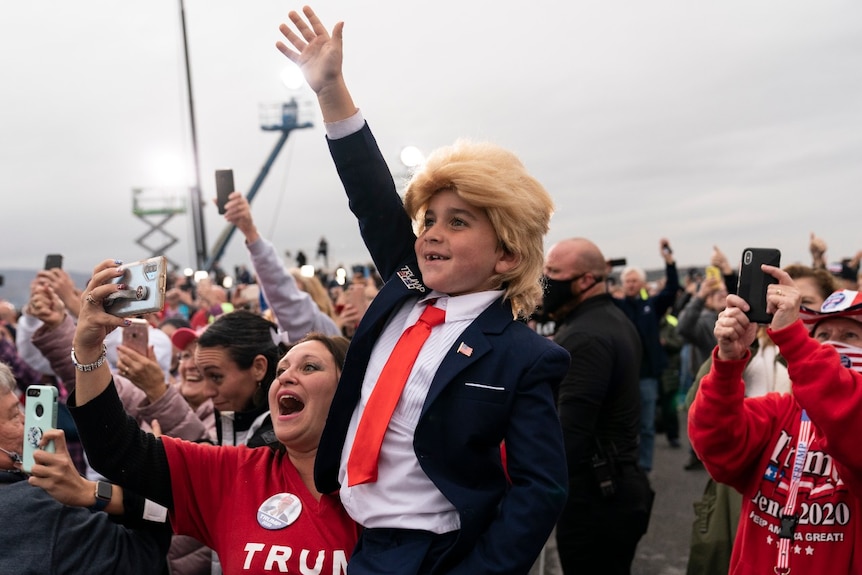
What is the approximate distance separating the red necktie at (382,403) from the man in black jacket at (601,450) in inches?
73.2

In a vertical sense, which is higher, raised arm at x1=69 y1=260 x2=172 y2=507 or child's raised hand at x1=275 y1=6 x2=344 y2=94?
child's raised hand at x1=275 y1=6 x2=344 y2=94

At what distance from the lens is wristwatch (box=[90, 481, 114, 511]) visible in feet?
6.70

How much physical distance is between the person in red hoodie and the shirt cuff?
1168 mm

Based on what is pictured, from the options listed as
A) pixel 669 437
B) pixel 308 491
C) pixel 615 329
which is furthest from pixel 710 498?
pixel 669 437

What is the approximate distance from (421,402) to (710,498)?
2200mm

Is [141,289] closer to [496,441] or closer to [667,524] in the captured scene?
[496,441]

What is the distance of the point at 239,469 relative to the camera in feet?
7.05

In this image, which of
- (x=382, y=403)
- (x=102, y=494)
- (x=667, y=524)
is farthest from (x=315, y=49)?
(x=667, y=524)

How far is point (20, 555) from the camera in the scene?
2.03 metres

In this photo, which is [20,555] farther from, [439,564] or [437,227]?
[437,227]

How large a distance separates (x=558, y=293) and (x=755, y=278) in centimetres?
178

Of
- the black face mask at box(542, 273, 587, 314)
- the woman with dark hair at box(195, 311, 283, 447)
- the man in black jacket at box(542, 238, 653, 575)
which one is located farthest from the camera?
the black face mask at box(542, 273, 587, 314)

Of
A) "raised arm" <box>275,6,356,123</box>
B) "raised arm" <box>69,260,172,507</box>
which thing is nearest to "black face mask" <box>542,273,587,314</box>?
"raised arm" <box>275,6,356,123</box>

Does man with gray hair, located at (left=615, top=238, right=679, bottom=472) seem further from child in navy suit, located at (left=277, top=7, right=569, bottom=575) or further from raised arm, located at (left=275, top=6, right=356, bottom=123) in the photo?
raised arm, located at (left=275, top=6, right=356, bottom=123)
